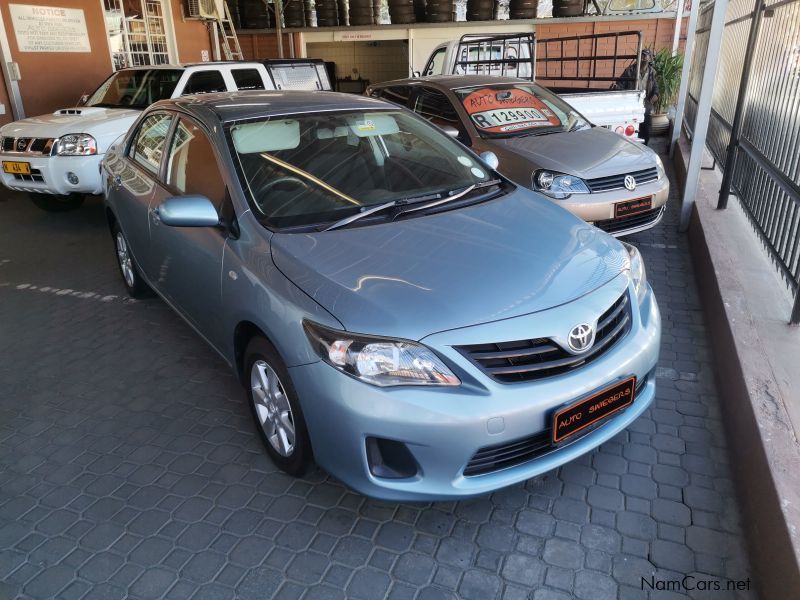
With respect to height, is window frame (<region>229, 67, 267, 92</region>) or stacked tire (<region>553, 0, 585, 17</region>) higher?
stacked tire (<region>553, 0, 585, 17</region>)

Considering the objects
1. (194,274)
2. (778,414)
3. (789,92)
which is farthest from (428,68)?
(778,414)

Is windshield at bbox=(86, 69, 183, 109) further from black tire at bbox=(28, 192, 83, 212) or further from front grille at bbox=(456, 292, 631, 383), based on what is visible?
front grille at bbox=(456, 292, 631, 383)

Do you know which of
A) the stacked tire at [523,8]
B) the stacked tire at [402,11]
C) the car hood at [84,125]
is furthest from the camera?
the stacked tire at [402,11]

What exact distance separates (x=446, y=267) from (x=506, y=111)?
411cm

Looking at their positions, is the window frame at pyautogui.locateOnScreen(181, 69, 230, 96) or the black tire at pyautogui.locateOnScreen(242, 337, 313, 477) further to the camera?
the window frame at pyautogui.locateOnScreen(181, 69, 230, 96)

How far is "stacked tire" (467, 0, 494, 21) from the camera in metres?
14.7

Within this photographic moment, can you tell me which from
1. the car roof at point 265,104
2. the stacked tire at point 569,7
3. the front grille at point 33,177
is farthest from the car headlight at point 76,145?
the stacked tire at point 569,7

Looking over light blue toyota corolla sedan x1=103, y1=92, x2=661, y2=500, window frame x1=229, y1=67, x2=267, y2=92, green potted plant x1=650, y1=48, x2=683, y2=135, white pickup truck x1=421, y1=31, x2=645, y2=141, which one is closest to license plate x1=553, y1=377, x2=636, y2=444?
light blue toyota corolla sedan x1=103, y1=92, x2=661, y2=500

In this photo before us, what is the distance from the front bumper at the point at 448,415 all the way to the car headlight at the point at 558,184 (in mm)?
2871

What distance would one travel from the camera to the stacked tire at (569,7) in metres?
14.1

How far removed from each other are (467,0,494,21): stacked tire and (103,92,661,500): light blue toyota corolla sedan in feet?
41.6

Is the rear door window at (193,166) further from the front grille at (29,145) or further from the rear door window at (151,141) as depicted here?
the front grille at (29,145)

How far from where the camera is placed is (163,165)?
3.68 m

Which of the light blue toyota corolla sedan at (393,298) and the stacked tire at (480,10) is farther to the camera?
the stacked tire at (480,10)
